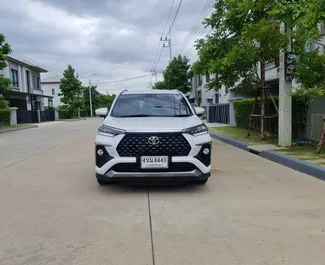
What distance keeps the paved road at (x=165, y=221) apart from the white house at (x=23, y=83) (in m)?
31.3

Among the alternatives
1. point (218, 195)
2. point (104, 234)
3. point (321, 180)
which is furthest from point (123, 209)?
point (321, 180)

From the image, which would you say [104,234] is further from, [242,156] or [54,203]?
[242,156]

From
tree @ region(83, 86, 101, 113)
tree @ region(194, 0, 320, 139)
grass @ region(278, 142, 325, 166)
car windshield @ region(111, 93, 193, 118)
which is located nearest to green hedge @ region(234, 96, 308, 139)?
tree @ region(194, 0, 320, 139)

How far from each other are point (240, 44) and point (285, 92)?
9.00 ft

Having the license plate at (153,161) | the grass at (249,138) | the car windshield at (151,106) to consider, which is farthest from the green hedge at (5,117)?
the license plate at (153,161)

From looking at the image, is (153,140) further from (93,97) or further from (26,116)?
(93,97)

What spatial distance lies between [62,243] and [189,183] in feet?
9.24

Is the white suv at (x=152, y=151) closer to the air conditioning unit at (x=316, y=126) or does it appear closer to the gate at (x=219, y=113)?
the air conditioning unit at (x=316, y=126)

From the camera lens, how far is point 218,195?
16.5 feet

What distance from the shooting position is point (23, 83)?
3719 centimetres

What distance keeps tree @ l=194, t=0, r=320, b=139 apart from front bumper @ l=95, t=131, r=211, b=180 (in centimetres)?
534

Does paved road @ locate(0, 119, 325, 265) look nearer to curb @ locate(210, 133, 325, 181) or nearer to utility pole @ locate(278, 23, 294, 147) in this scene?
curb @ locate(210, 133, 325, 181)

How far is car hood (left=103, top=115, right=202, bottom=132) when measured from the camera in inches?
192

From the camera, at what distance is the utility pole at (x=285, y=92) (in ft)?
31.1
